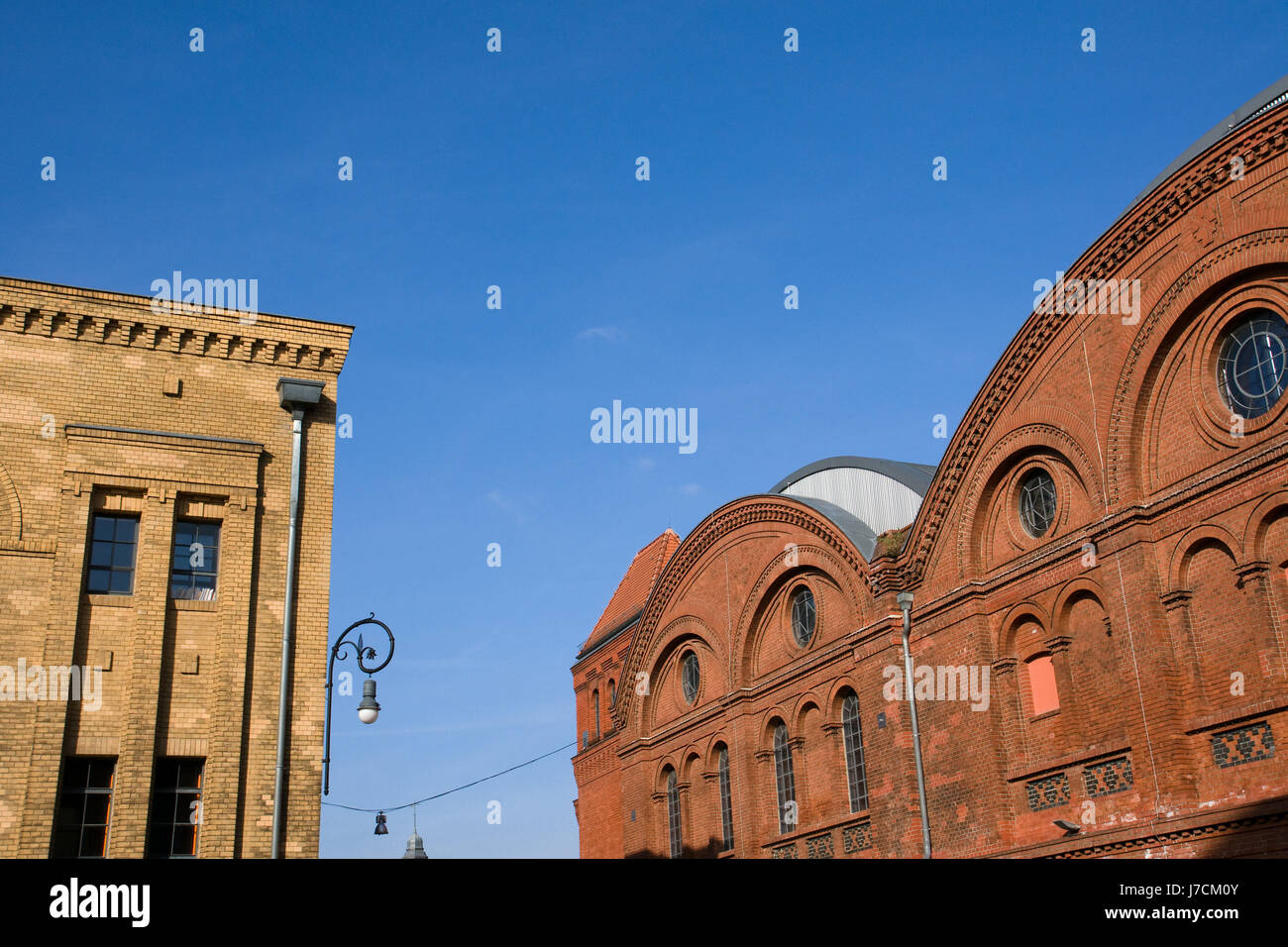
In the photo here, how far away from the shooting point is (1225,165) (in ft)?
62.6

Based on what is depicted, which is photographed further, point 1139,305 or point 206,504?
point 1139,305

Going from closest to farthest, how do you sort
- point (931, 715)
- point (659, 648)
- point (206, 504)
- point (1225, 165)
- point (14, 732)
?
point (14, 732) → point (206, 504) → point (1225, 165) → point (931, 715) → point (659, 648)

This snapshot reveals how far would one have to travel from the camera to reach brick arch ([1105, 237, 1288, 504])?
19.3 metres

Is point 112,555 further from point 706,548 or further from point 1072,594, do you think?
point 706,548

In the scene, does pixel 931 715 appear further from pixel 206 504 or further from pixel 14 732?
pixel 14 732

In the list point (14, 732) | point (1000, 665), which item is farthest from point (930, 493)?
point (14, 732)

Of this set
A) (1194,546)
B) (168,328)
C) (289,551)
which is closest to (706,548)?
(1194,546)

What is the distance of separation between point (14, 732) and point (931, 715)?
634 inches

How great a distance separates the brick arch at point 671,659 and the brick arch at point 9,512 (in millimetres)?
18341

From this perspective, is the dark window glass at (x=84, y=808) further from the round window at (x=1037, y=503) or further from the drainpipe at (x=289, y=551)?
the round window at (x=1037, y=503)

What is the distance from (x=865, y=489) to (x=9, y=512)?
21.3 m

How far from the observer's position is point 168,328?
58.1ft

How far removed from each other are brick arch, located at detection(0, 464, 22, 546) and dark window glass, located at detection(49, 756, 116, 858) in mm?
3112
